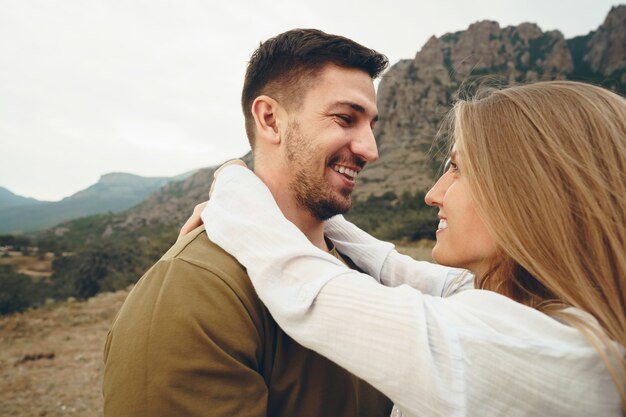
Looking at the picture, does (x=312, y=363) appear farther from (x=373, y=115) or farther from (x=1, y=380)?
(x=1, y=380)

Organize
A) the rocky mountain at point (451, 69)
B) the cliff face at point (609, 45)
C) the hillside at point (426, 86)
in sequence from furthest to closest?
the cliff face at point (609, 45) < the rocky mountain at point (451, 69) < the hillside at point (426, 86)

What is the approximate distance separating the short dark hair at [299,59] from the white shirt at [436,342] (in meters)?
1.23

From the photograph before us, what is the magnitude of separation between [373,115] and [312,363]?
1479 millimetres

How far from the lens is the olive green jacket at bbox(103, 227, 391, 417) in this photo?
111 centimetres

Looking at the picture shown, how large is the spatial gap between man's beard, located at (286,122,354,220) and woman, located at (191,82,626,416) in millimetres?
484

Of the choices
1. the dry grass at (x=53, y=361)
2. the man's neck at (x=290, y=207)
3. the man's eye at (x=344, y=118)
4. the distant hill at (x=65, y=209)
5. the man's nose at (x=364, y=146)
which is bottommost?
the dry grass at (x=53, y=361)

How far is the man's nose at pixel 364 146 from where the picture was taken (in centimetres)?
208

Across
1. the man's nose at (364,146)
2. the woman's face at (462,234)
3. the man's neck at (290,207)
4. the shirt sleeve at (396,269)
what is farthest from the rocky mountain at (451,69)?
the woman's face at (462,234)

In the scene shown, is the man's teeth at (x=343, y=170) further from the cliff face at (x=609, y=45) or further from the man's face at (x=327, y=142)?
the cliff face at (x=609, y=45)

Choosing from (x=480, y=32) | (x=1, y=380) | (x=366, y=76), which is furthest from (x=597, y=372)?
(x=480, y=32)

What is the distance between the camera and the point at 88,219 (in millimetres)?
73500

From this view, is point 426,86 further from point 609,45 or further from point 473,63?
point 609,45

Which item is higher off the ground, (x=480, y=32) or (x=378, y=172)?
(x=480, y=32)

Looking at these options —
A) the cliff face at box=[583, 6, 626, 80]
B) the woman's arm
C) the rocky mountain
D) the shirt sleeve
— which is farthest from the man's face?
the cliff face at box=[583, 6, 626, 80]
